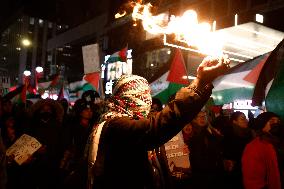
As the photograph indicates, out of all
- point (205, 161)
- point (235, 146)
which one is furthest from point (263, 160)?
point (235, 146)

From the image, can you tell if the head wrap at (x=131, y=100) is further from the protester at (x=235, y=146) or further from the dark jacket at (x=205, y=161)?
the protester at (x=235, y=146)

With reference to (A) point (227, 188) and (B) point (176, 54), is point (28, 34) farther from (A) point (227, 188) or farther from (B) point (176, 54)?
(A) point (227, 188)

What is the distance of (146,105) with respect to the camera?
249 cm

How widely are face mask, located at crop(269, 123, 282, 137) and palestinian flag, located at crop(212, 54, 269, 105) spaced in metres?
2.21

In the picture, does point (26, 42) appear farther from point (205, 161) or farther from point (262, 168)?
point (262, 168)

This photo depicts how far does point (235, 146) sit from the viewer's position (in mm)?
5812

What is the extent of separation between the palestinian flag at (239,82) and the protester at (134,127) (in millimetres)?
4902

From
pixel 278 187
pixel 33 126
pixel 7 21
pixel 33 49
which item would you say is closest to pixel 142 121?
pixel 278 187

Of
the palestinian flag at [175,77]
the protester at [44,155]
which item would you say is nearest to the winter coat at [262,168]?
the protester at [44,155]

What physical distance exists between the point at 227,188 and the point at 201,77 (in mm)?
4136

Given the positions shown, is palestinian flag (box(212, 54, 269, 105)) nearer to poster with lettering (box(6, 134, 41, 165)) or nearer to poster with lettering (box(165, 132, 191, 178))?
poster with lettering (box(165, 132, 191, 178))

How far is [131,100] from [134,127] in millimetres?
398

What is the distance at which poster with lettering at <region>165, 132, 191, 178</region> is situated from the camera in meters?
4.11

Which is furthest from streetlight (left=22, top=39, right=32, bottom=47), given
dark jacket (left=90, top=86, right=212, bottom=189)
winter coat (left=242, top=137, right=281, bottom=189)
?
dark jacket (left=90, top=86, right=212, bottom=189)
